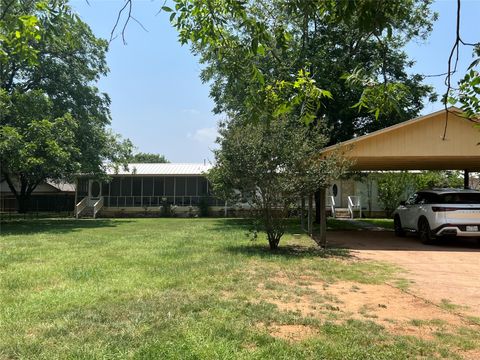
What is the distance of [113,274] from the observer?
8641 millimetres

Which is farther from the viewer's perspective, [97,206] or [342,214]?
[97,206]

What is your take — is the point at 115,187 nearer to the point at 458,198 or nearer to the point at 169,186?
the point at 169,186

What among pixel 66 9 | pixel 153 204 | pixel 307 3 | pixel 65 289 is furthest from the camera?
pixel 153 204

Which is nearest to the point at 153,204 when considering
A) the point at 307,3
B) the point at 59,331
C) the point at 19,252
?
the point at 19,252

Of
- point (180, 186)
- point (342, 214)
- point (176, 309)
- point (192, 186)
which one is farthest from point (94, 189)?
point (176, 309)

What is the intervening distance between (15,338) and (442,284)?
7015mm

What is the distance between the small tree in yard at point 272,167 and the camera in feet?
38.9

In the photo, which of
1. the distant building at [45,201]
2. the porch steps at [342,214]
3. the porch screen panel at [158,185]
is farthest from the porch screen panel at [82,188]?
the porch steps at [342,214]

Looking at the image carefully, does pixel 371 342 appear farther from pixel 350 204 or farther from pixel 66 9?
pixel 350 204

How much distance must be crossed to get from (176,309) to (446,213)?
10.6 metres

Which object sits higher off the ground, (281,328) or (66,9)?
(66,9)

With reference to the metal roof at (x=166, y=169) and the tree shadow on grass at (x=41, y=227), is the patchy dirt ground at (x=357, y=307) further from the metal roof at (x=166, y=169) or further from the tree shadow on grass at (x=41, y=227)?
the metal roof at (x=166, y=169)

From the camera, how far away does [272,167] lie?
1198 cm

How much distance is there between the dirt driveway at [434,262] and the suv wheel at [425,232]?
261mm
